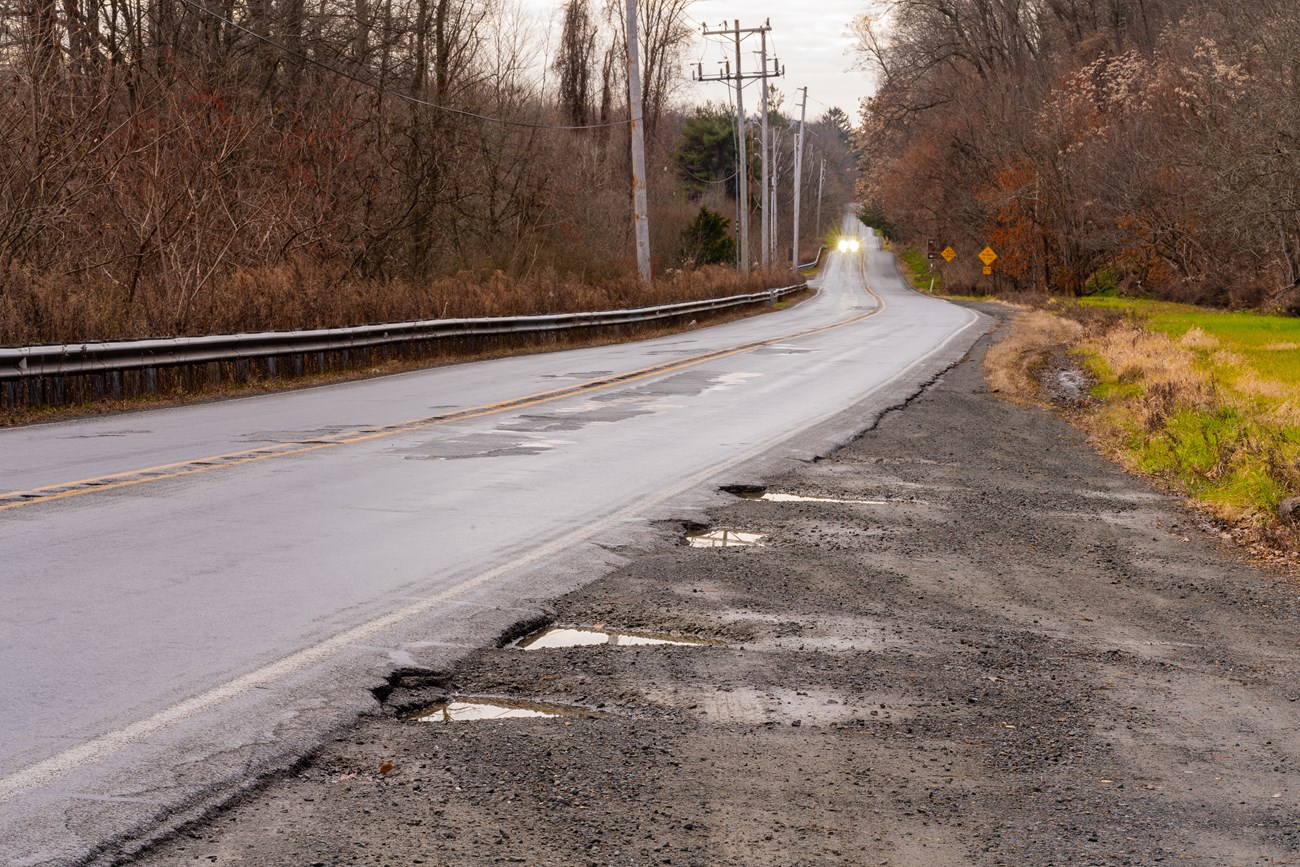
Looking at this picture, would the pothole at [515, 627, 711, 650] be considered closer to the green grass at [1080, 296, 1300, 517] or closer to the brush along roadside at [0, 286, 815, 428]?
the green grass at [1080, 296, 1300, 517]

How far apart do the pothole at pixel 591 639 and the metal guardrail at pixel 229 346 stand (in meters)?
11.1

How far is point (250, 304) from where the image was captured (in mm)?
20125

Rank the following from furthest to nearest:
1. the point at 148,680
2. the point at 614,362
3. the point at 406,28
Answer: the point at 406,28
the point at 614,362
the point at 148,680

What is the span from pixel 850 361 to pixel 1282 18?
1891 centimetres

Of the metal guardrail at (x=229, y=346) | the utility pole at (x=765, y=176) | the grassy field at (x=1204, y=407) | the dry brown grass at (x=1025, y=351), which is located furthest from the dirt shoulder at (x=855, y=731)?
the utility pole at (x=765, y=176)

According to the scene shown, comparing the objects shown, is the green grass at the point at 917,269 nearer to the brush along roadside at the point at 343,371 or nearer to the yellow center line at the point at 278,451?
the brush along roadside at the point at 343,371

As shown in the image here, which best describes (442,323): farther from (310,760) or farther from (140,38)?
(310,760)

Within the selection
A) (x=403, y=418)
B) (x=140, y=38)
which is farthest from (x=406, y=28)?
(x=403, y=418)

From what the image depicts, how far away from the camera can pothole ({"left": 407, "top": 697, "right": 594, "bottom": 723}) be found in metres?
4.96

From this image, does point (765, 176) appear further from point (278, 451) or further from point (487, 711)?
point (487, 711)

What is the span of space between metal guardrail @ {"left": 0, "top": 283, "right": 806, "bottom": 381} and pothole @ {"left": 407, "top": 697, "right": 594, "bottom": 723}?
11.8m

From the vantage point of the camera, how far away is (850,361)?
82.9ft

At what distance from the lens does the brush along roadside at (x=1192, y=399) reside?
406 inches

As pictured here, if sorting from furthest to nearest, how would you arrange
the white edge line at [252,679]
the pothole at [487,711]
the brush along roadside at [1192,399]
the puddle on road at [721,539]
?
the brush along roadside at [1192,399] → the puddle on road at [721,539] → the pothole at [487,711] → the white edge line at [252,679]
